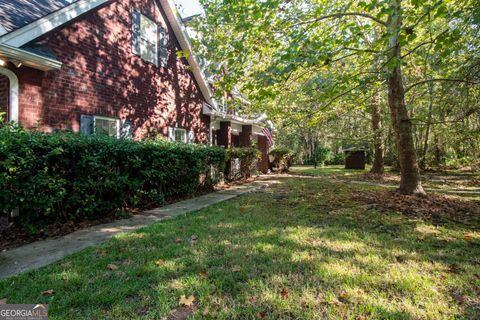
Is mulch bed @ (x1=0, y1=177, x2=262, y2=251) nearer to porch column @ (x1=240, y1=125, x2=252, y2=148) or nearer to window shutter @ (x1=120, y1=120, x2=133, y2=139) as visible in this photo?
window shutter @ (x1=120, y1=120, x2=133, y2=139)

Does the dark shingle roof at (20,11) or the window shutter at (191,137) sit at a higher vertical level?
the dark shingle roof at (20,11)

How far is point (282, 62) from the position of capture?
538 centimetres

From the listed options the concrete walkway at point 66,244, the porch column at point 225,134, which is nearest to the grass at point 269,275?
the concrete walkway at point 66,244

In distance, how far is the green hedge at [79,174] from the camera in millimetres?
4078

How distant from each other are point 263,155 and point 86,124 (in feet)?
42.0

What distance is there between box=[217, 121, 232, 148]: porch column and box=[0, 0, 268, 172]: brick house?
1.73 metres

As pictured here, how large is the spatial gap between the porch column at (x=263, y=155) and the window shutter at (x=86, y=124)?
12143mm

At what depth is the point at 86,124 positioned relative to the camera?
7070 mm

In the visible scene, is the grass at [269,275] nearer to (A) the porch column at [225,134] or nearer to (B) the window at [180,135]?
(B) the window at [180,135]

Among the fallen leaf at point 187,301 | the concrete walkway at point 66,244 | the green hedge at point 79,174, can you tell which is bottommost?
the fallen leaf at point 187,301

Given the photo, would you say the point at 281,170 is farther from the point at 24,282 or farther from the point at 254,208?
the point at 24,282

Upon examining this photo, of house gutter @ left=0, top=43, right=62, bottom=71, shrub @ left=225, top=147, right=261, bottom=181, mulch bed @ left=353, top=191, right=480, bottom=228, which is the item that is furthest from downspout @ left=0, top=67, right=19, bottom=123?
mulch bed @ left=353, top=191, right=480, bottom=228

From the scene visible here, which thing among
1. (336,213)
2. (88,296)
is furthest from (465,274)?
(88,296)

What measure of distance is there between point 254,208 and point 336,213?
6.57 feet
